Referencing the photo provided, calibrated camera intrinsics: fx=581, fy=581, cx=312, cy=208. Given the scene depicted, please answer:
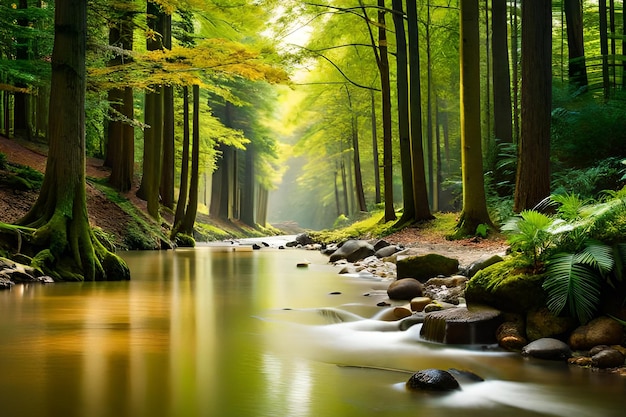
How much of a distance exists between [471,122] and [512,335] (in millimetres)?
9416

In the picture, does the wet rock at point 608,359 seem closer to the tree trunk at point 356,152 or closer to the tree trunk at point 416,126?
the tree trunk at point 416,126

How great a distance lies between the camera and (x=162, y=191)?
25.6 m

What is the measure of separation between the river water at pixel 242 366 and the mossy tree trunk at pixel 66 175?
5.44ft

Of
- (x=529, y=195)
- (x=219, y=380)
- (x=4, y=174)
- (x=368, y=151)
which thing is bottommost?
(x=219, y=380)

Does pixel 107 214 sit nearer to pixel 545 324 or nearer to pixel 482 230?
pixel 482 230

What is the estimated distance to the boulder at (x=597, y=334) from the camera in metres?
4.87

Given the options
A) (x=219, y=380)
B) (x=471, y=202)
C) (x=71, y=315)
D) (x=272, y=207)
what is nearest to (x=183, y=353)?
(x=219, y=380)

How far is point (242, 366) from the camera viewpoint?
188 inches

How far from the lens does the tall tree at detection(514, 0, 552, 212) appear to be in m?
10.8

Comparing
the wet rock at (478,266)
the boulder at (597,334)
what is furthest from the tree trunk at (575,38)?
the boulder at (597,334)

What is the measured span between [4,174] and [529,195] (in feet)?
43.0

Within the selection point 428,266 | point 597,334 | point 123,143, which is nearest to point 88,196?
point 123,143

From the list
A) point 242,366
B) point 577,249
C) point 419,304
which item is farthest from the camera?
point 419,304

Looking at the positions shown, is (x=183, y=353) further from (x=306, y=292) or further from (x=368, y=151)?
(x=368, y=151)
